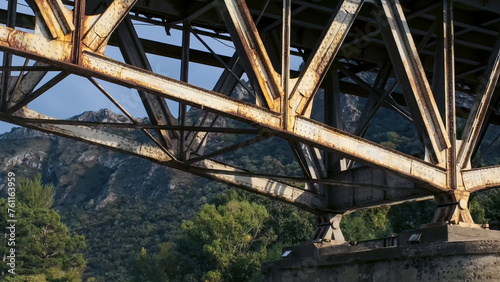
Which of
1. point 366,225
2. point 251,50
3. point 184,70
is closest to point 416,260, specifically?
point 251,50

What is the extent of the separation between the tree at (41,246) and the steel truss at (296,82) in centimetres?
6562

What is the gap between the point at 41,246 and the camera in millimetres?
85312

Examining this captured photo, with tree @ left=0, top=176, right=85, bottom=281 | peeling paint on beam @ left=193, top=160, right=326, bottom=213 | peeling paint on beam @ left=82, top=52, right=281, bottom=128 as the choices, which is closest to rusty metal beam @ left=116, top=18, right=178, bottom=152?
peeling paint on beam @ left=193, top=160, right=326, bottom=213

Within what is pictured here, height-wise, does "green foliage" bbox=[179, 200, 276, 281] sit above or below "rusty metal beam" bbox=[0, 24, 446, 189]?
above

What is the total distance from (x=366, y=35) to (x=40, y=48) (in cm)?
887

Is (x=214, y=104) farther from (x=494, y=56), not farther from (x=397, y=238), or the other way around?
(x=494, y=56)

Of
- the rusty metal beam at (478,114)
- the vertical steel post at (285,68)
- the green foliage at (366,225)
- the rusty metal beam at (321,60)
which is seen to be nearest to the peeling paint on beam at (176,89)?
the vertical steel post at (285,68)

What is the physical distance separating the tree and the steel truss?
65.6m

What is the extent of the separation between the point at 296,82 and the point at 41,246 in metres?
78.4

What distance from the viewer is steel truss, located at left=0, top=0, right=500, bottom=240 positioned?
30.8 ft

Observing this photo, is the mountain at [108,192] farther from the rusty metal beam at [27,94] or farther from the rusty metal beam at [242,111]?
the rusty metal beam at [242,111]

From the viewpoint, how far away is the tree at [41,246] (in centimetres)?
8181

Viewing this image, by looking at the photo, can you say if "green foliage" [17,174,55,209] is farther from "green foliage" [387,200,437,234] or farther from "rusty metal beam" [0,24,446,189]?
"rusty metal beam" [0,24,446,189]

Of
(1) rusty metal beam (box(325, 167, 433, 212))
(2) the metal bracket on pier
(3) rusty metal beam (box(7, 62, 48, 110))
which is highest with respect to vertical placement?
(3) rusty metal beam (box(7, 62, 48, 110))
